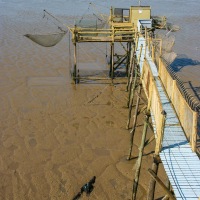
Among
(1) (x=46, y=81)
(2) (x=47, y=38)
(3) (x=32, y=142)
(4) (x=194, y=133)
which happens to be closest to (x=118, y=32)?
(2) (x=47, y=38)

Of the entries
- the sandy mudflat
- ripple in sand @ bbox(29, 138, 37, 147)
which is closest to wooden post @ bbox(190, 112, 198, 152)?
the sandy mudflat

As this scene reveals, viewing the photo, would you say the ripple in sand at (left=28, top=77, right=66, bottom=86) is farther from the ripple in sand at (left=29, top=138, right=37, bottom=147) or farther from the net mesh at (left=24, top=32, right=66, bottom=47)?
the ripple in sand at (left=29, top=138, right=37, bottom=147)

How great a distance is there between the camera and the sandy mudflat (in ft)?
37.6

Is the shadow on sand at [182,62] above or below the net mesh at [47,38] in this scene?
below

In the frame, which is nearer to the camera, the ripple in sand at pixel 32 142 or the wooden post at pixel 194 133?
the wooden post at pixel 194 133

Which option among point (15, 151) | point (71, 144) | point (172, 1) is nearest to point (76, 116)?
point (71, 144)

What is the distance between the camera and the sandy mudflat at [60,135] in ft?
37.6

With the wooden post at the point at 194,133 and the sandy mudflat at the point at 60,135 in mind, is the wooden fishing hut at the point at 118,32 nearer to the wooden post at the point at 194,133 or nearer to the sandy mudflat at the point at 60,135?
the sandy mudflat at the point at 60,135

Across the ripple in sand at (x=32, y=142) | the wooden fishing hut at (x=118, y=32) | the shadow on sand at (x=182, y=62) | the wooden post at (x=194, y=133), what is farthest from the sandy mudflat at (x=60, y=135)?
the wooden post at (x=194, y=133)

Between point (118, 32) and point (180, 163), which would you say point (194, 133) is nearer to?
point (180, 163)

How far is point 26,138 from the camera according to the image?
14.4 m

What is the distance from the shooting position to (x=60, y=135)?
14.7 m

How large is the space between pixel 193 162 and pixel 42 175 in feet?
20.3

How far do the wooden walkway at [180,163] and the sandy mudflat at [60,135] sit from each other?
309 cm
